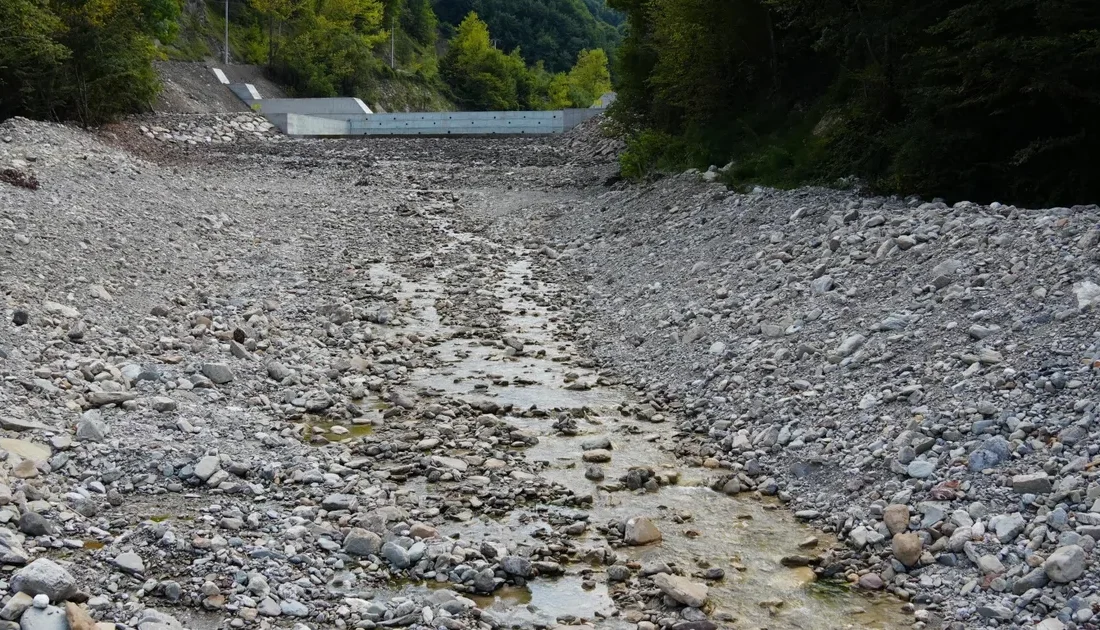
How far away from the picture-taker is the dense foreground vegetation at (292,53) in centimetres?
3014

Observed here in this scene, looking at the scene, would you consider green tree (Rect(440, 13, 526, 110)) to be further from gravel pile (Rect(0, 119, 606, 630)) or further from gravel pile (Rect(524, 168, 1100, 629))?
gravel pile (Rect(524, 168, 1100, 629))

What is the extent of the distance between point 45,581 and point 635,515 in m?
4.19

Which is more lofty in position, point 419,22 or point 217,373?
point 419,22

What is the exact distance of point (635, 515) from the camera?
25.4ft

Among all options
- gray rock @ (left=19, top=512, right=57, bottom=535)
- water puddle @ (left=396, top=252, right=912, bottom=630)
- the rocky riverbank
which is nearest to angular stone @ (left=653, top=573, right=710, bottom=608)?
the rocky riverbank

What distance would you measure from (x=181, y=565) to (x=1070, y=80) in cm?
1179

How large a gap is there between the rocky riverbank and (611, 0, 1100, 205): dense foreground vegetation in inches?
52.8

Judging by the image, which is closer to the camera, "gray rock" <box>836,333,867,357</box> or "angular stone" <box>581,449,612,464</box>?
"angular stone" <box>581,449,612,464</box>

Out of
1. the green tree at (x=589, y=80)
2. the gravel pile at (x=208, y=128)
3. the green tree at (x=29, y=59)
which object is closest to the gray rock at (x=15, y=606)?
the green tree at (x=29, y=59)

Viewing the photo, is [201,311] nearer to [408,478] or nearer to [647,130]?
[408,478]

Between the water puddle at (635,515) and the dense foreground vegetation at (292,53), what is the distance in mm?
23974

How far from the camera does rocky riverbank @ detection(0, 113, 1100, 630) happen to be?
20.8 ft

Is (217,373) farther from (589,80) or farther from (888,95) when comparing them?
(589,80)

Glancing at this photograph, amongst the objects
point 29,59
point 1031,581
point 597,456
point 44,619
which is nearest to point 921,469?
point 1031,581
